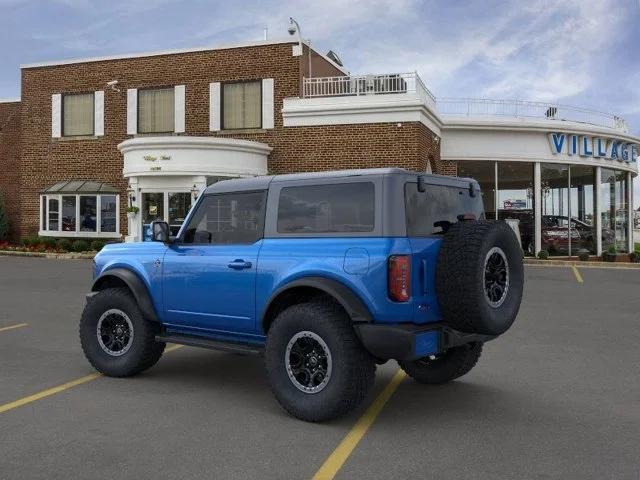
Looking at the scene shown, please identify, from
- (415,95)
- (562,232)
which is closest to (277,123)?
(415,95)

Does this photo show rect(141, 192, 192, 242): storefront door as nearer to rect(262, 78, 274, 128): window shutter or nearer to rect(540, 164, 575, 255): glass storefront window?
rect(262, 78, 274, 128): window shutter

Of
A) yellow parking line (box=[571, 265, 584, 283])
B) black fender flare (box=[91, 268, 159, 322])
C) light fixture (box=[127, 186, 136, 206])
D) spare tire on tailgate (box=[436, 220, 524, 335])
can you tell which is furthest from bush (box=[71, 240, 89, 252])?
spare tire on tailgate (box=[436, 220, 524, 335])

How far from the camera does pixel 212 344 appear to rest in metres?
5.90

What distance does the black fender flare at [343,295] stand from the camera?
4.88 meters

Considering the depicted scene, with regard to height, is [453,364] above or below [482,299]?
below

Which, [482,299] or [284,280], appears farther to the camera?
[284,280]

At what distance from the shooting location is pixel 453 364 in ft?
20.1

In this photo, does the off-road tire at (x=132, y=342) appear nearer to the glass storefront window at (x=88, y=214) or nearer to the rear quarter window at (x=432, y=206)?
the rear quarter window at (x=432, y=206)

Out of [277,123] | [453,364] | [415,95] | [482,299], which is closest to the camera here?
[482,299]

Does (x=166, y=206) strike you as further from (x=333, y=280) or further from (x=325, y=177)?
(x=333, y=280)

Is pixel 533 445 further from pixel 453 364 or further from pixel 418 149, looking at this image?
pixel 418 149

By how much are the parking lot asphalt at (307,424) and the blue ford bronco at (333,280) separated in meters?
0.44

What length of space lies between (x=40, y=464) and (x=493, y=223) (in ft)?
12.0

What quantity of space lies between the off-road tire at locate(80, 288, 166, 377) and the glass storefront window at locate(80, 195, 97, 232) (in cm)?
2055
